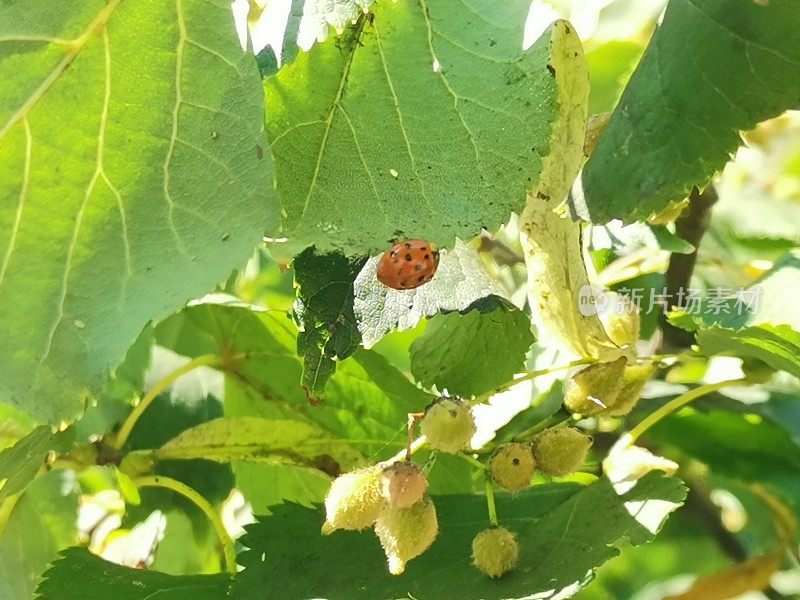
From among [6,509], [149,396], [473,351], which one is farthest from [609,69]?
[6,509]

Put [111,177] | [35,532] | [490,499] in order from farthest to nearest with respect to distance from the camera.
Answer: [35,532] → [490,499] → [111,177]

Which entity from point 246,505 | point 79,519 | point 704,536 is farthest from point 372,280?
point 704,536

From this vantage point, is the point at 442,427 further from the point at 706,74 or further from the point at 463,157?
the point at 706,74

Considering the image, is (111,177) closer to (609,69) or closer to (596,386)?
(596,386)

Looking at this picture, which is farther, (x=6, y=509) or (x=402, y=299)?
(x=6, y=509)

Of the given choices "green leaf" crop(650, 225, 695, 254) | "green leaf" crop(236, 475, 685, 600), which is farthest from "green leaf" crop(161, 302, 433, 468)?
"green leaf" crop(650, 225, 695, 254)

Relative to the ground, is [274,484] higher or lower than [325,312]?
Result: lower
